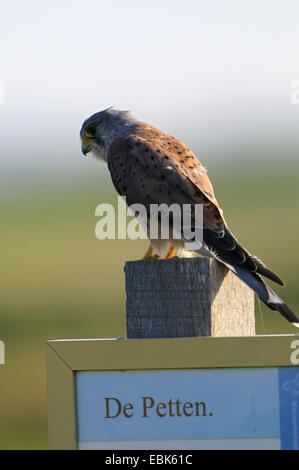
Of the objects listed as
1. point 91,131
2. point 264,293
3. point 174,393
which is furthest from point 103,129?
point 174,393

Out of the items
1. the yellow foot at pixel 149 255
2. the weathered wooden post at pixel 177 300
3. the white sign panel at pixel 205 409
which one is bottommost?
the white sign panel at pixel 205 409

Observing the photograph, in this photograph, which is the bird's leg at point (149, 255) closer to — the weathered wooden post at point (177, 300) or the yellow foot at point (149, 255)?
the yellow foot at point (149, 255)

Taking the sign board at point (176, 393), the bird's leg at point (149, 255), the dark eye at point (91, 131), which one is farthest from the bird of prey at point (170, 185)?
the sign board at point (176, 393)

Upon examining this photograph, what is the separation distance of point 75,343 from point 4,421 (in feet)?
24.6

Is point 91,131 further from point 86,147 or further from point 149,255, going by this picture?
point 149,255

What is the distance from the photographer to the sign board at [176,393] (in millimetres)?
2857

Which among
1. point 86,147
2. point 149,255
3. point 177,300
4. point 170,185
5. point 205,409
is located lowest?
point 205,409

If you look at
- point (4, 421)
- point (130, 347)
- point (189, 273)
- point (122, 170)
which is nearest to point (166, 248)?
point (122, 170)

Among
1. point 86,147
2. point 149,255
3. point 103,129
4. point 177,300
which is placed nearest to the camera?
point 177,300

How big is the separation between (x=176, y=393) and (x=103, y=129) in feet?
6.64

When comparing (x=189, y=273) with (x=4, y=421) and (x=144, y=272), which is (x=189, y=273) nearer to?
(x=144, y=272)

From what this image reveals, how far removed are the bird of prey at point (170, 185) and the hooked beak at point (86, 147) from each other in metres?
0.23

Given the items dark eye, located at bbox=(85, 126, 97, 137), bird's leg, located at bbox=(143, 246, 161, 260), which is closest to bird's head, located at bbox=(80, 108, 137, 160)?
dark eye, located at bbox=(85, 126, 97, 137)

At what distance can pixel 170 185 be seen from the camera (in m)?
3.80
